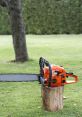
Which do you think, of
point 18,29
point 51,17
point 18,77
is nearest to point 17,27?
point 18,29

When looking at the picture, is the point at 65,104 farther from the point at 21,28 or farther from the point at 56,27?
the point at 56,27

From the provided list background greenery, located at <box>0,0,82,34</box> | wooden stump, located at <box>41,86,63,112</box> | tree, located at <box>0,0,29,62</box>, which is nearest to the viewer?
wooden stump, located at <box>41,86,63,112</box>

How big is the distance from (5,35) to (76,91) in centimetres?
1783

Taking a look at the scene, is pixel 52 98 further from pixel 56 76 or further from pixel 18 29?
pixel 18 29

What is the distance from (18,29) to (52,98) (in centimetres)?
617

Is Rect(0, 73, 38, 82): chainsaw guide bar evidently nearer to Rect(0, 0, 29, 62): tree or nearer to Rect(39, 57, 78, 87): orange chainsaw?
Rect(39, 57, 78, 87): orange chainsaw

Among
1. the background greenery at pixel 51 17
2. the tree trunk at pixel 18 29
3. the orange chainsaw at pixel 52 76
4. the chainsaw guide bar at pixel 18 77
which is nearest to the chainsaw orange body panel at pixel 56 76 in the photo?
the orange chainsaw at pixel 52 76

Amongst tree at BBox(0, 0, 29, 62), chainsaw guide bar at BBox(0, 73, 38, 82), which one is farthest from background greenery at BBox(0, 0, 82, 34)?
chainsaw guide bar at BBox(0, 73, 38, 82)

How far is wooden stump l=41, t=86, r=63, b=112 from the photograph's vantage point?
215 inches

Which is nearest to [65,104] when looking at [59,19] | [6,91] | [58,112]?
[58,112]

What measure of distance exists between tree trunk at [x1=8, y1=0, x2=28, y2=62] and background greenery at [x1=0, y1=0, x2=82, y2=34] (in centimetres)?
1245

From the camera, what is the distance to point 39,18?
24.3 meters

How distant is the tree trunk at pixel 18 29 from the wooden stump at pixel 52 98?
5.96 m

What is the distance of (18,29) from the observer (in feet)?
37.6
